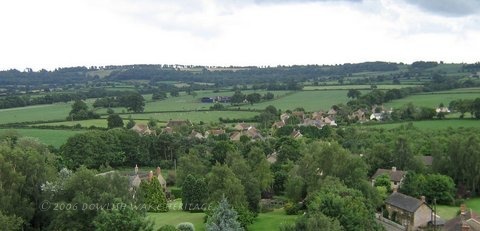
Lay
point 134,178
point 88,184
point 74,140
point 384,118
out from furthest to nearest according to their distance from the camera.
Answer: point 384,118 → point 74,140 → point 134,178 → point 88,184

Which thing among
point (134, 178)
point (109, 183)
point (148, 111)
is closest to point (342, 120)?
point (148, 111)

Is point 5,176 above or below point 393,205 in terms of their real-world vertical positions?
above

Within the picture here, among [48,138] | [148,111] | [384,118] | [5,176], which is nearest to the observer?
[5,176]

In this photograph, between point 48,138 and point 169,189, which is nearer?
point 169,189

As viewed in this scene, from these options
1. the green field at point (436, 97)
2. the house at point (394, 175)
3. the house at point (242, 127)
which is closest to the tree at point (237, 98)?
the house at point (242, 127)

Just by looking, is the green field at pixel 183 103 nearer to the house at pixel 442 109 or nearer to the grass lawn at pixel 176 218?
the house at pixel 442 109

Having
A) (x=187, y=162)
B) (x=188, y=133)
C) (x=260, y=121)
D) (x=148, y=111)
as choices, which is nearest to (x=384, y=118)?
(x=260, y=121)

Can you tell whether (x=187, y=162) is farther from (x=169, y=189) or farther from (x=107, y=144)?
(x=107, y=144)
